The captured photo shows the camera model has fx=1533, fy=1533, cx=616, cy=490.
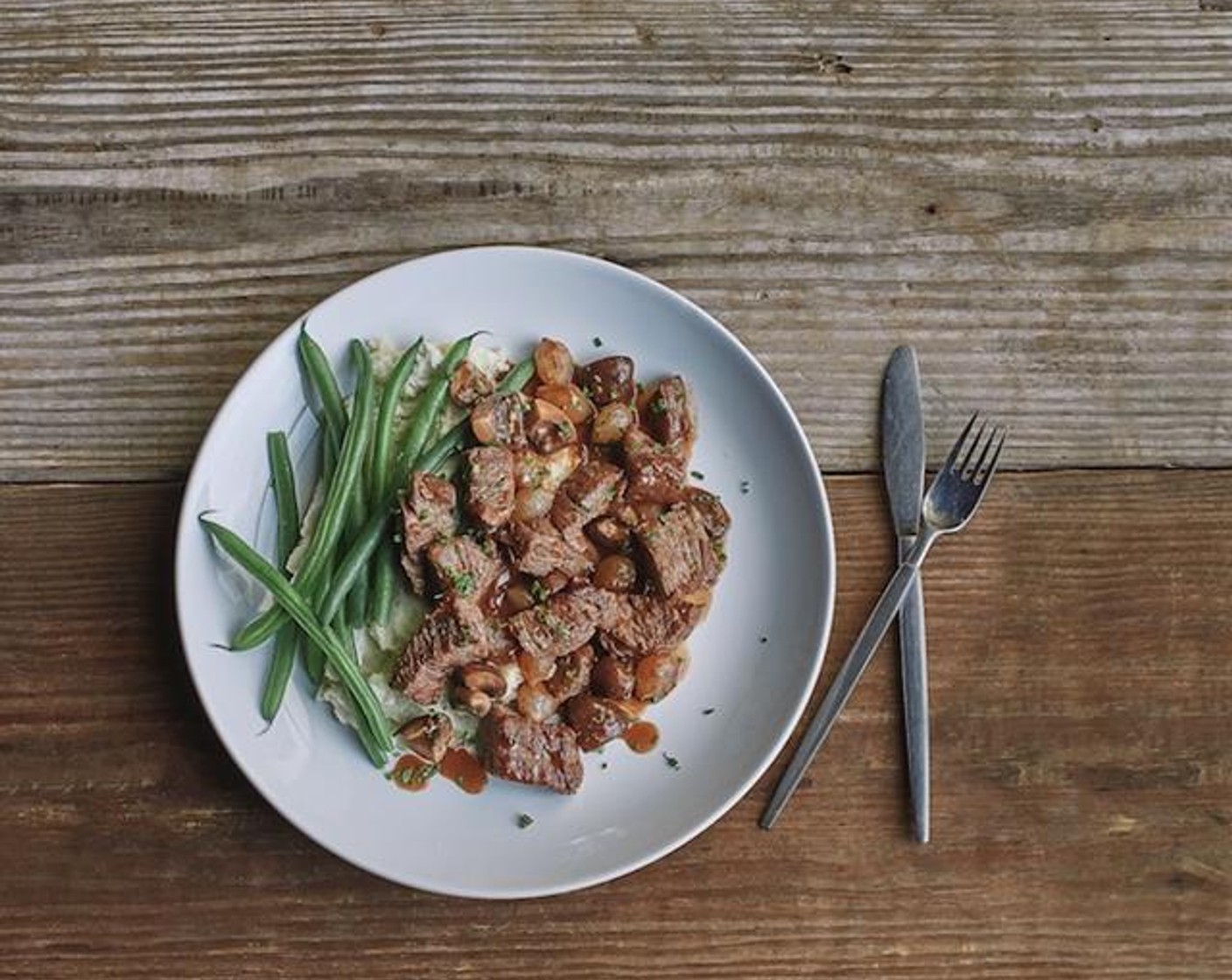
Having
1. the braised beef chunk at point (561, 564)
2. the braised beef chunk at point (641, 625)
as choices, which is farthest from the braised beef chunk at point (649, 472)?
the braised beef chunk at point (641, 625)

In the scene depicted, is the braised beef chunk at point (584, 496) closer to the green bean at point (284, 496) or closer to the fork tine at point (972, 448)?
the green bean at point (284, 496)

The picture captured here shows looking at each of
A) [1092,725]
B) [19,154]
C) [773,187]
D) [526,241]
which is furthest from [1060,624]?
[19,154]

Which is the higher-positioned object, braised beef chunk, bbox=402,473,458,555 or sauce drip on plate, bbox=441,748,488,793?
braised beef chunk, bbox=402,473,458,555

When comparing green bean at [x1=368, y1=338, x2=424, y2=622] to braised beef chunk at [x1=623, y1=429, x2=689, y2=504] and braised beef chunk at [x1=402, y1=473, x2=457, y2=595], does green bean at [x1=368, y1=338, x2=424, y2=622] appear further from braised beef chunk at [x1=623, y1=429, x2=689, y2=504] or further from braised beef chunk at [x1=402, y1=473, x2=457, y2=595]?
braised beef chunk at [x1=623, y1=429, x2=689, y2=504]

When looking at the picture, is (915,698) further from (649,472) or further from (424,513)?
(424,513)

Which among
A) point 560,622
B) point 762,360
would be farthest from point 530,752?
point 762,360

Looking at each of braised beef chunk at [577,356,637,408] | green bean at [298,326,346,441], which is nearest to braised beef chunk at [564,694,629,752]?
braised beef chunk at [577,356,637,408]
